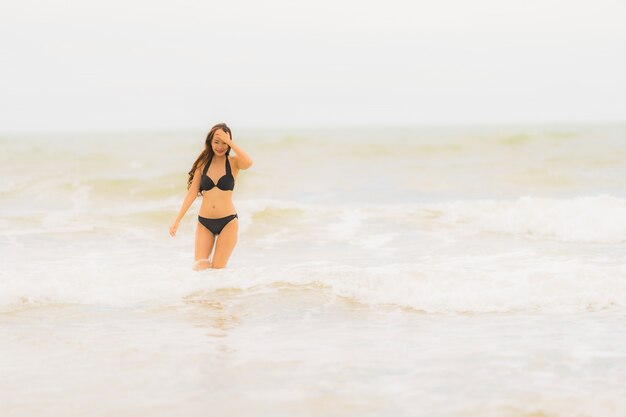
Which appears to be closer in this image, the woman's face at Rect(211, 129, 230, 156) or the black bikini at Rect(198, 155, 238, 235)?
the woman's face at Rect(211, 129, 230, 156)

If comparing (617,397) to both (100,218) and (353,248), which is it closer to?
(353,248)

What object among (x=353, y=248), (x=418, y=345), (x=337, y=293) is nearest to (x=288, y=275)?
(x=337, y=293)

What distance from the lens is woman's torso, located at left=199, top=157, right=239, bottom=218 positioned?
825 centimetres

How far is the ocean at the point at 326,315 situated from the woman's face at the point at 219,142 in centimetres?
140

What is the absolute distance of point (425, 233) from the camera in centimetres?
1378

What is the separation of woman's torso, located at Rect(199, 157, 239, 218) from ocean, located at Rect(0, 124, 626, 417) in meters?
0.71

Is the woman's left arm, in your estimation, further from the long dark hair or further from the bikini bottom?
the bikini bottom

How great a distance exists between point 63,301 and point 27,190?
18386 millimetres

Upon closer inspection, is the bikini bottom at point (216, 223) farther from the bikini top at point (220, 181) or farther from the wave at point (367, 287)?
the wave at point (367, 287)

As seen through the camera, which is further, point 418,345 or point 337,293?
point 337,293

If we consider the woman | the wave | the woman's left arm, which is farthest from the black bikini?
the wave

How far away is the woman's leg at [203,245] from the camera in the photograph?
27.6 ft

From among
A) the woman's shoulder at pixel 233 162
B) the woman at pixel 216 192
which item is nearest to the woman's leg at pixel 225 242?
the woman at pixel 216 192

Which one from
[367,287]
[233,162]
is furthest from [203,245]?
[367,287]
